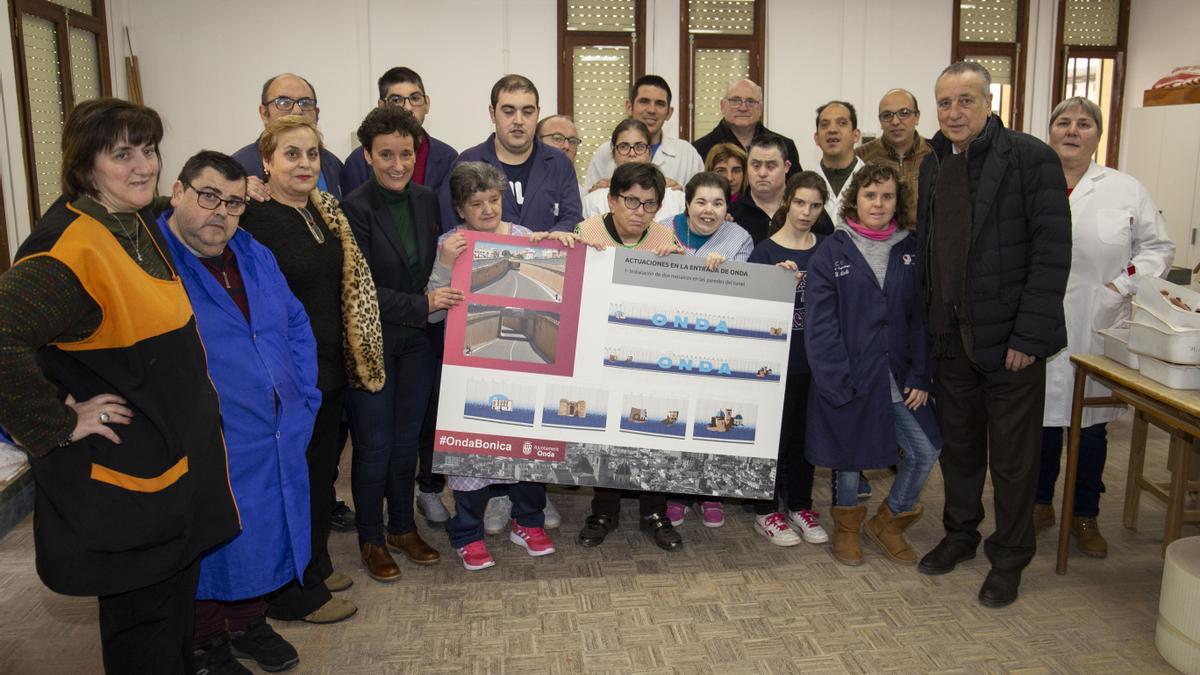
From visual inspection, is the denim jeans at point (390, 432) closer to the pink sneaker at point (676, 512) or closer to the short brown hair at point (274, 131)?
the short brown hair at point (274, 131)

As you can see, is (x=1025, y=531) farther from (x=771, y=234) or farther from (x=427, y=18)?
(x=427, y=18)

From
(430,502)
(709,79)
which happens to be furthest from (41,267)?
(709,79)

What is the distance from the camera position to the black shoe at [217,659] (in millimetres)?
2611

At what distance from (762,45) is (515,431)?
6292 millimetres

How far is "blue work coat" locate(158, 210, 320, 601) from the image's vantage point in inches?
91.4

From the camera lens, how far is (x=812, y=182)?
340cm

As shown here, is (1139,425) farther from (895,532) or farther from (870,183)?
(870,183)

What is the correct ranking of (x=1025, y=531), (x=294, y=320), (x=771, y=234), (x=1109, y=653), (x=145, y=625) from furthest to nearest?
(x=771, y=234) → (x=1025, y=531) → (x=1109, y=653) → (x=294, y=320) → (x=145, y=625)

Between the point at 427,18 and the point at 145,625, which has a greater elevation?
the point at 427,18

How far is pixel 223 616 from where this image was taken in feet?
8.64

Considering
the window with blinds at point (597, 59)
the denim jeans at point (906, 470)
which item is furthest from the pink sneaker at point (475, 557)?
the window with blinds at point (597, 59)

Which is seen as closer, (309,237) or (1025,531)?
(309,237)

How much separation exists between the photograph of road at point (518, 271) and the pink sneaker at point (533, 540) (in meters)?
1.02

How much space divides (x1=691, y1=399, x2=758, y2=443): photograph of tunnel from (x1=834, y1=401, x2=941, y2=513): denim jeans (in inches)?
19.7
